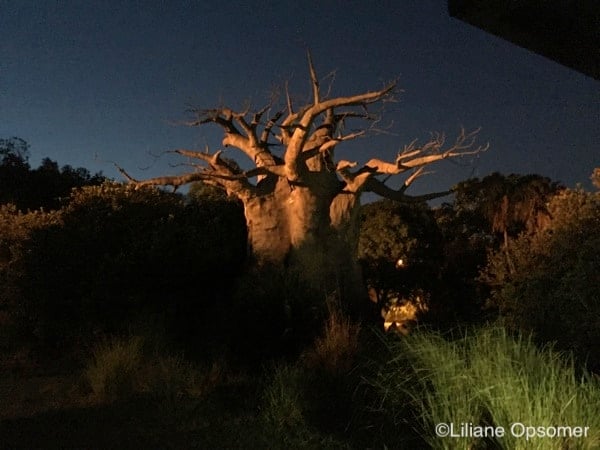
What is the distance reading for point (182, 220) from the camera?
1609 cm

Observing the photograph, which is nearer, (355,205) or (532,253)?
(532,253)

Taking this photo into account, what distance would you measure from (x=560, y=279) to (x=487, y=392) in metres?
6.02

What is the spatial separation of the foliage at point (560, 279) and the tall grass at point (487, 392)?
70.1 inches

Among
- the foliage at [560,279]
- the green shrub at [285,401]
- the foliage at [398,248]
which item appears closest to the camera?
the green shrub at [285,401]

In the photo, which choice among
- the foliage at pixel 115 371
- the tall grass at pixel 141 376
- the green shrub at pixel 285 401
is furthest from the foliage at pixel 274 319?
the green shrub at pixel 285 401

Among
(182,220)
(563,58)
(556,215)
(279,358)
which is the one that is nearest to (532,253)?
(556,215)

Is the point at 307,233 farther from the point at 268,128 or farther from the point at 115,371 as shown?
the point at 115,371

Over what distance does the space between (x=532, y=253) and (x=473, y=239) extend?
742 centimetres

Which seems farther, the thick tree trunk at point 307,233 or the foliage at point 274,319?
the thick tree trunk at point 307,233

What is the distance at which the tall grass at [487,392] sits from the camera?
5320 millimetres

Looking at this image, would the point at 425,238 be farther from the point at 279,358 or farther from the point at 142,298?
the point at 279,358

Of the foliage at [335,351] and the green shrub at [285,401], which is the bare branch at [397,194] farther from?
the green shrub at [285,401]

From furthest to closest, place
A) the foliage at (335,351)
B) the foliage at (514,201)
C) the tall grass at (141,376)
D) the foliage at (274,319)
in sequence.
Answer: the foliage at (514,201), the foliage at (274,319), the tall grass at (141,376), the foliage at (335,351)

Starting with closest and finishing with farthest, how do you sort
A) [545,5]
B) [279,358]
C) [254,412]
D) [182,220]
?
[545,5] < [254,412] < [279,358] < [182,220]
